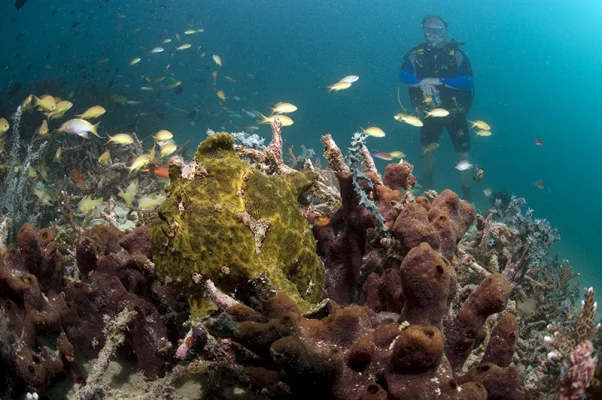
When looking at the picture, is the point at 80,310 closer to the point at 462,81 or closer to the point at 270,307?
the point at 270,307

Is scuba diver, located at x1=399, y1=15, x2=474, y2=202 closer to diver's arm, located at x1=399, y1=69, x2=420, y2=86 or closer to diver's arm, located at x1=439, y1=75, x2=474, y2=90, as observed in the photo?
diver's arm, located at x1=399, y1=69, x2=420, y2=86

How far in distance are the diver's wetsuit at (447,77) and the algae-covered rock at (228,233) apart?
44.3 feet

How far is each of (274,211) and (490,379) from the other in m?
1.52

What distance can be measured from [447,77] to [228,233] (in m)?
15.0

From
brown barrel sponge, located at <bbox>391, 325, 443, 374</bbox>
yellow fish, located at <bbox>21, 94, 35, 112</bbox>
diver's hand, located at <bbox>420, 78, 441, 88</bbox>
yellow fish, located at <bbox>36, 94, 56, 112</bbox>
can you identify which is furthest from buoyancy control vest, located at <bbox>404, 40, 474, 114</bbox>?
brown barrel sponge, located at <bbox>391, 325, 443, 374</bbox>

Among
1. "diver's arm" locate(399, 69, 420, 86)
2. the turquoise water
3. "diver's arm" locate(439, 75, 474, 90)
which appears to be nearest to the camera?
"diver's arm" locate(439, 75, 474, 90)

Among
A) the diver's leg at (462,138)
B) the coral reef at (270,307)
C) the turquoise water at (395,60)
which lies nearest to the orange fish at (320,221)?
the coral reef at (270,307)

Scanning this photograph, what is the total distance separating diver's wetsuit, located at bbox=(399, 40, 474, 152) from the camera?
568 inches

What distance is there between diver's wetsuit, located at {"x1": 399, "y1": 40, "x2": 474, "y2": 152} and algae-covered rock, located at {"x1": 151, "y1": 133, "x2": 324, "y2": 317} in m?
13.5

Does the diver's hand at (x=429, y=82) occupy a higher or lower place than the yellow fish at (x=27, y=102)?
higher

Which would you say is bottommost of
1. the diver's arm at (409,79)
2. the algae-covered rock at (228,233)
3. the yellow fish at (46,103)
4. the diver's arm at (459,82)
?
the yellow fish at (46,103)

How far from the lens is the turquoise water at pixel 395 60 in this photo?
7288cm

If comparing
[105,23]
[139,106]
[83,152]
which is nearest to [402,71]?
[83,152]

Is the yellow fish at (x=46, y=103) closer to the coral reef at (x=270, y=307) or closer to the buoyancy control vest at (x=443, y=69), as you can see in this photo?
the coral reef at (x=270, y=307)
